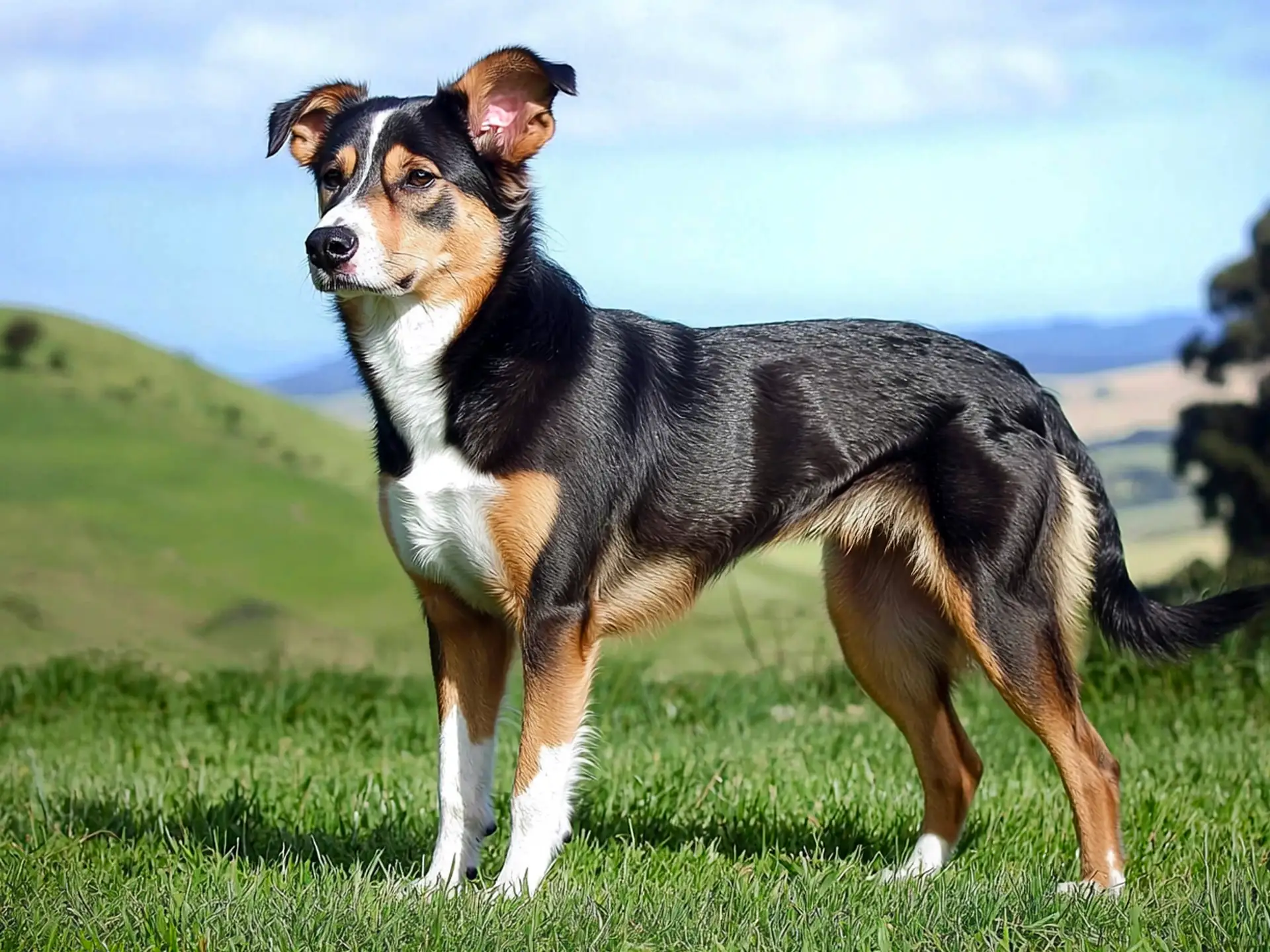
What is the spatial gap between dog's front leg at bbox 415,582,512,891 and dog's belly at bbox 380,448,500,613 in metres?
0.16

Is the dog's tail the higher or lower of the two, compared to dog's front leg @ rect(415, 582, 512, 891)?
higher

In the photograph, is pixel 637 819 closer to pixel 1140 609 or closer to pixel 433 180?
pixel 1140 609

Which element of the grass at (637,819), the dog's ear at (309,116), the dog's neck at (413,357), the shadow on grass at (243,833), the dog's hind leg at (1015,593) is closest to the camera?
the grass at (637,819)

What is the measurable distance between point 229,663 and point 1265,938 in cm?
612

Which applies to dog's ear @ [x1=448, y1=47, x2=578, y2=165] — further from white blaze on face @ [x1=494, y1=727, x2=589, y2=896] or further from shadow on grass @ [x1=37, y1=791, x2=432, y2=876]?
shadow on grass @ [x1=37, y1=791, x2=432, y2=876]

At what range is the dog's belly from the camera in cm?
433

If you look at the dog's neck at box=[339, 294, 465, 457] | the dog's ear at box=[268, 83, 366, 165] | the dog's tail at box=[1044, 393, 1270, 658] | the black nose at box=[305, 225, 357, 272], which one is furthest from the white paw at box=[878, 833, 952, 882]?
the dog's ear at box=[268, 83, 366, 165]

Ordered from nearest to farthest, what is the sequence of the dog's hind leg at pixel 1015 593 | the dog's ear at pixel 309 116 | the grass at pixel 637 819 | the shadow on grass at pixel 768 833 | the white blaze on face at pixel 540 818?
the grass at pixel 637 819 < the white blaze on face at pixel 540 818 < the dog's hind leg at pixel 1015 593 < the dog's ear at pixel 309 116 < the shadow on grass at pixel 768 833

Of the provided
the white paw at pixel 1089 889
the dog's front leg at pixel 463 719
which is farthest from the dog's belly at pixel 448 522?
the white paw at pixel 1089 889

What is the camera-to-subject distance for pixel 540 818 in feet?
14.1

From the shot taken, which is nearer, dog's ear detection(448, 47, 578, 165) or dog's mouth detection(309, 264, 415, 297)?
dog's mouth detection(309, 264, 415, 297)

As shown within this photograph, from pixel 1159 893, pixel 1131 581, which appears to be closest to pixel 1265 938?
pixel 1159 893

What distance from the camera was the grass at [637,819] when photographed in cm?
391

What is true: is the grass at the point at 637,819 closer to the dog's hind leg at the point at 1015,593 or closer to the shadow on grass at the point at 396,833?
the shadow on grass at the point at 396,833
